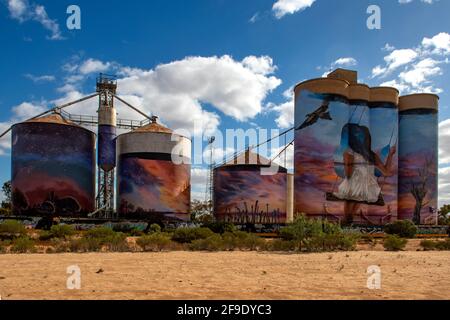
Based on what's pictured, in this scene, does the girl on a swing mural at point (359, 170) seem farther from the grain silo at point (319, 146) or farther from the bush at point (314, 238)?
the bush at point (314, 238)

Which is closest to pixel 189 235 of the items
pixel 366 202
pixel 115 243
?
pixel 115 243

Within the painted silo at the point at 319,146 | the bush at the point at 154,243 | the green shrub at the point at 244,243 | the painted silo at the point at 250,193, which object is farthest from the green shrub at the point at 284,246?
the painted silo at the point at 250,193

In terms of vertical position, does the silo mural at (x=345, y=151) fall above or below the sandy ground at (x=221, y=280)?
above

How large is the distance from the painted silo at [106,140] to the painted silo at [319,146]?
3229 cm

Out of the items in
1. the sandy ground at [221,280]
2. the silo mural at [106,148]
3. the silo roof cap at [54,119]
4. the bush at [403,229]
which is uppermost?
the silo roof cap at [54,119]

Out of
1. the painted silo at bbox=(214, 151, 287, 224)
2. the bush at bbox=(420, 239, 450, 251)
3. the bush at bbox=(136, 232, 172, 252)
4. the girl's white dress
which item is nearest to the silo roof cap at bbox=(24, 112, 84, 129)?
the painted silo at bbox=(214, 151, 287, 224)

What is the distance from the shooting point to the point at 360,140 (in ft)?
218

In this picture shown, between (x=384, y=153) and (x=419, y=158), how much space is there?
8.64 metres

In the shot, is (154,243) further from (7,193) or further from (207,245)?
(7,193)

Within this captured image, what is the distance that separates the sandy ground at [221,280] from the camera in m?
10.4

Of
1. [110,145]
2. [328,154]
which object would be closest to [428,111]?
[328,154]

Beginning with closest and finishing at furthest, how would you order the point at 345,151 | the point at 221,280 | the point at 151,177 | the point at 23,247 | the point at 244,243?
the point at 221,280
the point at 23,247
the point at 244,243
the point at 151,177
the point at 345,151

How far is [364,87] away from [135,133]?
140 ft
